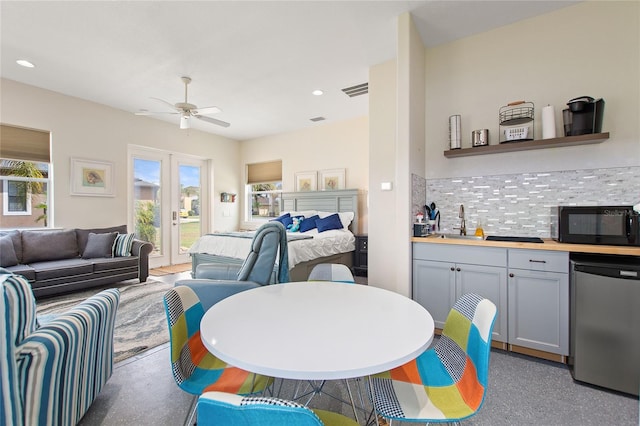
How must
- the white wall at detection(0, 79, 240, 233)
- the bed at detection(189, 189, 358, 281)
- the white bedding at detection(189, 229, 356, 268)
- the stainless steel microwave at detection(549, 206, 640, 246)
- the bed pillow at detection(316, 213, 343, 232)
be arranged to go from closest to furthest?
the stainless steel microwave at detection(549, 206, 640, 246) → the white bedding at detection(189, 229, 356, 268) → the bed at detection(189, 189, 358, 281) → the white wall at detection(0, 79, 240, 233) → the bed pillow at detection(316, 213, 343, 232)

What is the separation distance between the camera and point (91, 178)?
471 cm

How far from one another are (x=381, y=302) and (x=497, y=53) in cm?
295

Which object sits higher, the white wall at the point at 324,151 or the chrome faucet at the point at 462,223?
the white wall at the point at 324,151

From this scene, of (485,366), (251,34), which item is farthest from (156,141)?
(485,366)

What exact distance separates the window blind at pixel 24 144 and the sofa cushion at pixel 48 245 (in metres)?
1.15

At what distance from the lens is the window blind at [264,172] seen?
6.80m

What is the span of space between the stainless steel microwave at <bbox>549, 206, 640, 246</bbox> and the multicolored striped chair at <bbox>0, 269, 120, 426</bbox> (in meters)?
3.36

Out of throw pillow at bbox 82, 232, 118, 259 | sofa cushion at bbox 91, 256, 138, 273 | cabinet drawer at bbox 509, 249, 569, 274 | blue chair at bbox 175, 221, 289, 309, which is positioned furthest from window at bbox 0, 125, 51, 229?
cabinet drawer at bbox 509, 249, 569, 274

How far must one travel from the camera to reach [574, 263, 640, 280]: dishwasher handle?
5.99ft

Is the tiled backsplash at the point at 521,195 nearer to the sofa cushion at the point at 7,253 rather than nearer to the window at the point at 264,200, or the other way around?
the window at the point at 264,200

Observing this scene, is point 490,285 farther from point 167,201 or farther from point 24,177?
point 24,177

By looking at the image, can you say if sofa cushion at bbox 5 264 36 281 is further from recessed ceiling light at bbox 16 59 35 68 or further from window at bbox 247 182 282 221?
window at bbox 247 182 282 221

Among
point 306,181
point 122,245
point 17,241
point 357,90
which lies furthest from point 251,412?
point 306,181

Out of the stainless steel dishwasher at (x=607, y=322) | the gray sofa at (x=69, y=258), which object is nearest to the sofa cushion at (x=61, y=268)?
the gray sofa at (x=69, y=258)
